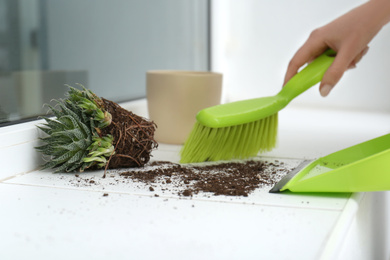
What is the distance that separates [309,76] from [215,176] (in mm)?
264

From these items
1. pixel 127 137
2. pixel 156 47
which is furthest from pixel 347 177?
pixel 156 47

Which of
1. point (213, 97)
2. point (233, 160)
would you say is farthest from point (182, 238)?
point (213, 97)

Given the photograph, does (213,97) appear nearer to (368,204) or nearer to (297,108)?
(368,204)

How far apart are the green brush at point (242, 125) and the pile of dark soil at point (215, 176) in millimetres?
35

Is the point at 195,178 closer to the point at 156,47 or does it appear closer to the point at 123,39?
the point at 123,39

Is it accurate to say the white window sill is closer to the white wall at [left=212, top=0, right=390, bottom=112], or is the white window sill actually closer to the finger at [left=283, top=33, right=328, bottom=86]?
the finger at [left=283, top=33, right=328, bottom=86]

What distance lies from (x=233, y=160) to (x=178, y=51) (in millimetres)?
636

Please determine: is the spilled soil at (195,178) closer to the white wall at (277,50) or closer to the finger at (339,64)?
the finger at (339,64)

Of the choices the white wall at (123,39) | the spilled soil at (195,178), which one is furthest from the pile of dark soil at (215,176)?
the white wall at (123,39)

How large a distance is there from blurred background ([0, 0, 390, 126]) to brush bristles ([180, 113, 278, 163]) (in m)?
0.25

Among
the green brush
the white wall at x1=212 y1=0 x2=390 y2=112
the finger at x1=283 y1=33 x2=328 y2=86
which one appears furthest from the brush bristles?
the white wall at x1=212 y1=0 x2=390 y2=112

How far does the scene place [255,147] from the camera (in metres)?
0.83

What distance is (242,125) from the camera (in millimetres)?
807

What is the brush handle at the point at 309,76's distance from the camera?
0.81 meters
